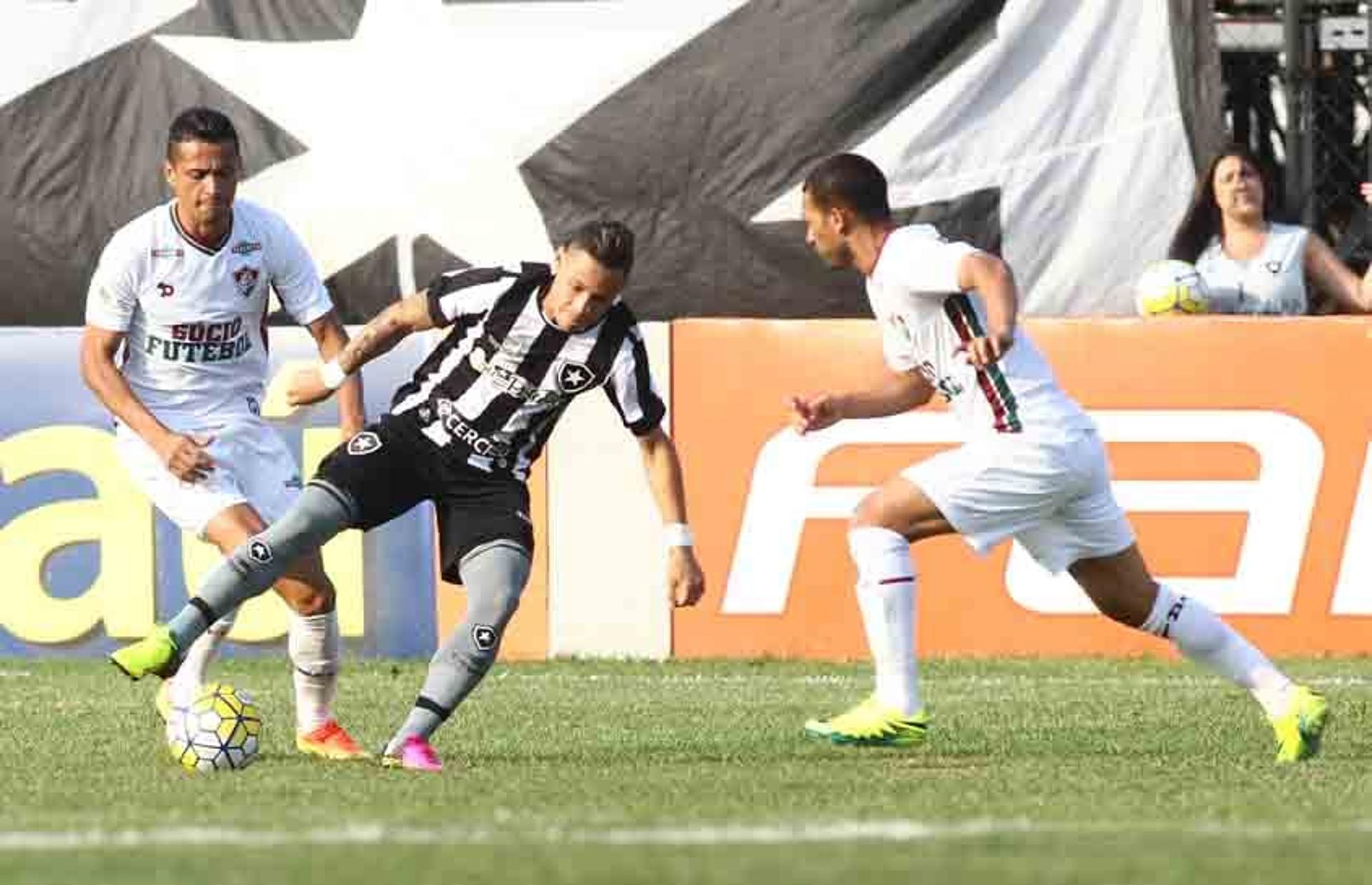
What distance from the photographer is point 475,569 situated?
33.6 feet

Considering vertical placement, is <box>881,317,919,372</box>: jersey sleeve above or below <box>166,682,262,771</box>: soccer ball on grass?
above

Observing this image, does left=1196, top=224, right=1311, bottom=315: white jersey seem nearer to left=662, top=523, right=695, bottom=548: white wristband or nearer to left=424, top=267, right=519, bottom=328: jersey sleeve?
left=662, top=523, right=695, bottom=548: white wristband

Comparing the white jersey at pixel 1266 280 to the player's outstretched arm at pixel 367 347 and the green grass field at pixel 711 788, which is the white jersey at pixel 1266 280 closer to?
the green grass field at pixel 711 788

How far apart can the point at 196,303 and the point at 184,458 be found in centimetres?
69

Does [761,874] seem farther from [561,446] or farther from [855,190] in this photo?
[561,446]

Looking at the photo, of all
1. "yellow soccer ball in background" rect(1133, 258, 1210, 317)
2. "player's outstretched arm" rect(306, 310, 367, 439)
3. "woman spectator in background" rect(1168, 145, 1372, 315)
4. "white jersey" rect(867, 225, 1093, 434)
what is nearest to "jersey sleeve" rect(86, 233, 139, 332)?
"player's outstretched arm" rect(306, 310, 367, 439)

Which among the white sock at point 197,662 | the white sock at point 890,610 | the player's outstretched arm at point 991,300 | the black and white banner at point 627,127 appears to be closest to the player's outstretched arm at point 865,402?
the white sock at point 890,610

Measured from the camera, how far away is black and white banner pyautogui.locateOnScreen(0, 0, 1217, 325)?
1603cm

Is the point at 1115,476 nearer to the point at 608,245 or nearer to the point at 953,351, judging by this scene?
the point at 953,351

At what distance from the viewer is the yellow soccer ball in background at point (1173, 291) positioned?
49.4 ft

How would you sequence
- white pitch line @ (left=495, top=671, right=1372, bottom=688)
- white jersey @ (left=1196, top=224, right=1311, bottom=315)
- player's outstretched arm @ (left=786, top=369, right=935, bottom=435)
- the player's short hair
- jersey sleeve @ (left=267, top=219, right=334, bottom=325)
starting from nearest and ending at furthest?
player's outstretched arm @ (left=786, top=369, right=935, bottom=435)
the player's short hair
jersey sleeve @ (left=267, top=219, right=334, bottom=325)
white pitch line @ (left=495, top=671, right=1372, bottom=688)
white jersey @ (left=1196, top=224, right=1311, bottom=315)

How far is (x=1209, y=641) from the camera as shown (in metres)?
10.6

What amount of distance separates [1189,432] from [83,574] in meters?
4.92

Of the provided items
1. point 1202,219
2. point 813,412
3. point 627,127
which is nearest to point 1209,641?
point 813,412
